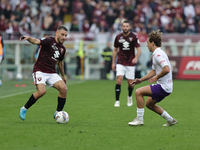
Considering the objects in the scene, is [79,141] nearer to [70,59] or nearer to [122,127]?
[122,127]

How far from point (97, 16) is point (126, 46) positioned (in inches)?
587

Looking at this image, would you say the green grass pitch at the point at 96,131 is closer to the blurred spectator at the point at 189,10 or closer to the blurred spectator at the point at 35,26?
the blurred spectator at the point at 35,26

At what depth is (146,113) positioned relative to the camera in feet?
29.6

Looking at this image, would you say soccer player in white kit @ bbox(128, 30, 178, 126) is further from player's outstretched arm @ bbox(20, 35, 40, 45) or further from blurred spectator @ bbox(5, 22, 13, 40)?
blurred spectator @ bbox(5, 22, 13, 40)

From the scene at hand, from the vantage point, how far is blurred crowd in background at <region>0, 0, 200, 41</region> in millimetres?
24219

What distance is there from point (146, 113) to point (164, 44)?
1505cm

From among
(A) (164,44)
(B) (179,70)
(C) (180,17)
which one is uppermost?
(C) (180,17)

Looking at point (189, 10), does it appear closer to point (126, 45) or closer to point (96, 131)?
point (126, 45)

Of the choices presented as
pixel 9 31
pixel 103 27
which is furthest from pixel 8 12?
pixel 103 27

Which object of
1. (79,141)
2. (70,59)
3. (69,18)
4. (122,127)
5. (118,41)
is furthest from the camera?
(69,18)

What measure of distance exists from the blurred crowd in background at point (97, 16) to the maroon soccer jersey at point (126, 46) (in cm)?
1264

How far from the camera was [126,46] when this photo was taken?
35.9 feet

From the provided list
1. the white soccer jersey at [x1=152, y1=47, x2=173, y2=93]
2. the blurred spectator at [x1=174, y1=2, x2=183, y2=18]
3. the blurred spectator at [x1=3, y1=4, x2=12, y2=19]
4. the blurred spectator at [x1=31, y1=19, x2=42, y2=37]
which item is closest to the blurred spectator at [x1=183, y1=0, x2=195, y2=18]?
the blurred spectator at [x1=174, y1=2, x2=183, y2=18]

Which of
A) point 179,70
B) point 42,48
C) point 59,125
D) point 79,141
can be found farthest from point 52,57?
point 179,70
